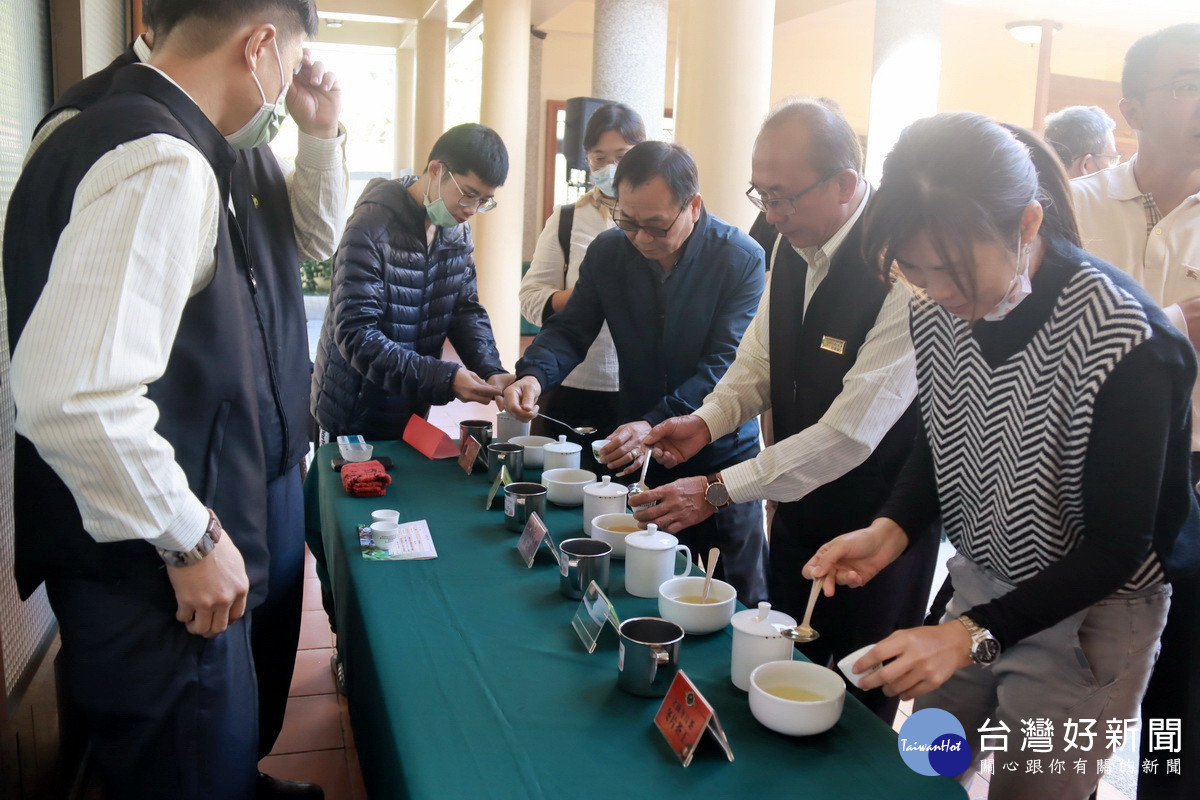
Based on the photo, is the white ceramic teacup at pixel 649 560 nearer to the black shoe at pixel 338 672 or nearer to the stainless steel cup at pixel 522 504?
the stainless steel cup at pixel 522 504

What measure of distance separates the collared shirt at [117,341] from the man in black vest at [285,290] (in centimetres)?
43

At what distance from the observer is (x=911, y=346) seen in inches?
68.2

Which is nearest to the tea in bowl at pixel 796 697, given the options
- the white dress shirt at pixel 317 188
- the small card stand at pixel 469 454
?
the small card stand at pixel 469 454

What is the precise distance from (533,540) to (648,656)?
53 centimetres

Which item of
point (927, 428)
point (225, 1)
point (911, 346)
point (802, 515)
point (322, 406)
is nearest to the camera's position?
Result: point (225, 1)

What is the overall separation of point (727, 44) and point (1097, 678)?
278cm

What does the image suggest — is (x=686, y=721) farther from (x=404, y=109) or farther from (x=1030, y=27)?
(x=404, y=109)

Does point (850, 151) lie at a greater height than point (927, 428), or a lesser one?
greater

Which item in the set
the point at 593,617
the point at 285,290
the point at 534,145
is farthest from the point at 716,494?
the point at 534,145

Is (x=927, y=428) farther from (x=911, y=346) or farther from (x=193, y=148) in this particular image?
(x=193, y=148)

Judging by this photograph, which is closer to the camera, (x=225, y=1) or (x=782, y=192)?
(x=225, y=1)

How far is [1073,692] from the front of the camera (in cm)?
127

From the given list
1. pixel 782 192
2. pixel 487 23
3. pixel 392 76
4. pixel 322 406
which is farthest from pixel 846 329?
pixel 392 76

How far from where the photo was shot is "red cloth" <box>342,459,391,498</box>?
7.07 ft
